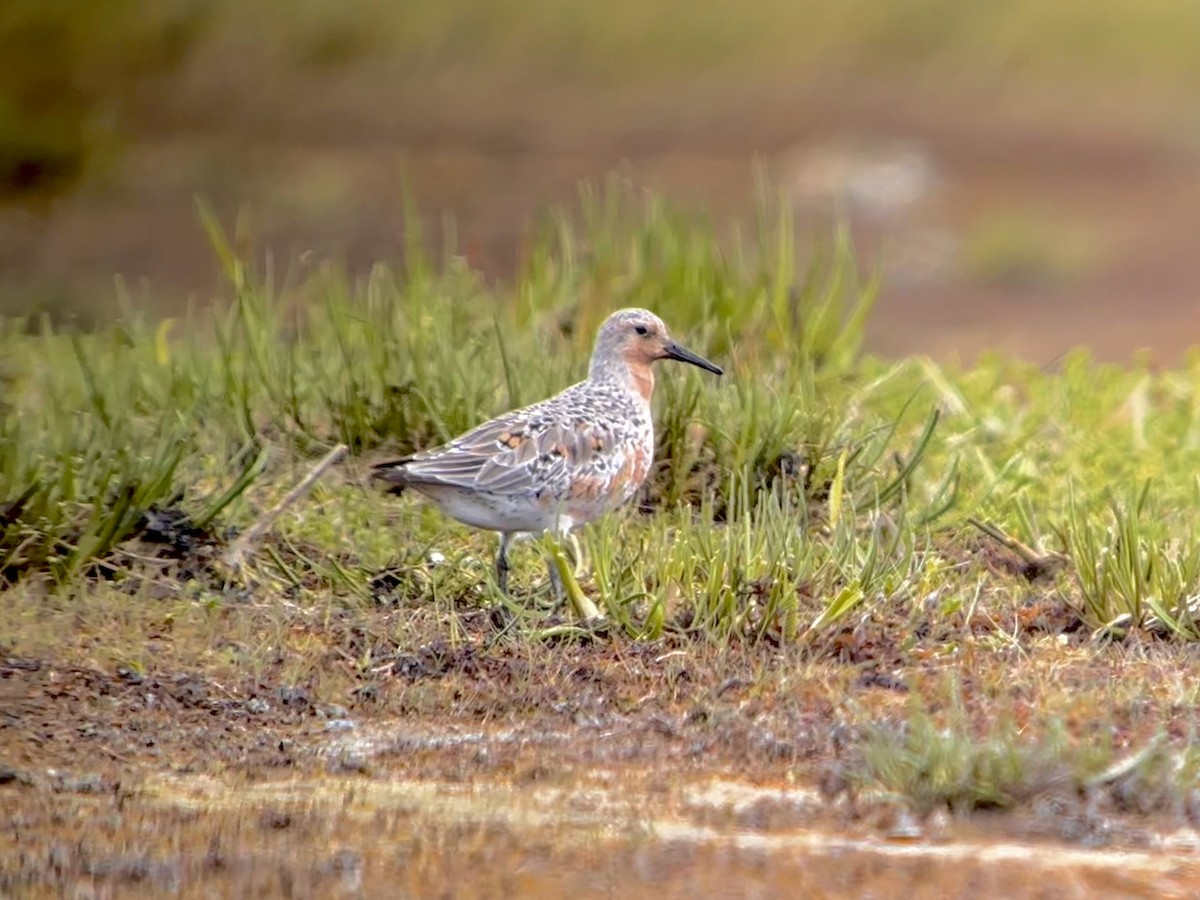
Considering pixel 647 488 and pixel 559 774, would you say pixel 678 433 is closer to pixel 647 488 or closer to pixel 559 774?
pixel 647 488

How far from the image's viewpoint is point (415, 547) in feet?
23.1

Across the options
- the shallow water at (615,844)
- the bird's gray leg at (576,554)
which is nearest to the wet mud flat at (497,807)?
the shallow water at (615,844)

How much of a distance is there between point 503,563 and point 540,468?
29cm

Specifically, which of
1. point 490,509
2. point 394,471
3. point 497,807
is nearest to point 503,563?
point 490,509

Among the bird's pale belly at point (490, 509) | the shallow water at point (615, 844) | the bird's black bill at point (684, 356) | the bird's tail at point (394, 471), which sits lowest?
the shallow water at point (615, 844)

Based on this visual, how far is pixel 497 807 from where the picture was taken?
5.16 meters

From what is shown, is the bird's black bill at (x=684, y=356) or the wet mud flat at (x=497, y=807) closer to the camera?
the wet mud flat at (x=497, y=807)

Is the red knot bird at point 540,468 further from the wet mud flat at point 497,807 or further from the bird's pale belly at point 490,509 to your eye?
the wet mud flat at point 497,807

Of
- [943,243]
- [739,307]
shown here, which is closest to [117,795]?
[739,307]

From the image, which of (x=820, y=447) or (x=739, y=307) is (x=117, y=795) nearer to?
(x=820, y=447)

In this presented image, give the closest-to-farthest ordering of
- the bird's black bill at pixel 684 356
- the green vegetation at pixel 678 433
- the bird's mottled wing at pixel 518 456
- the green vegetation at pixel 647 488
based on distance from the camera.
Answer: the green vegetation at pixel 647 488
the green vegetation at pixel 678 433
the bird's mottled wing at pixel 518 456
the bird's black bill at pixel 684 356

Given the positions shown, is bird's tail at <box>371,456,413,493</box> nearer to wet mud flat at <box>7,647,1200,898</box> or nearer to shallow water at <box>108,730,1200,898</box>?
wet mud flat at <box>7,647,1200,898</box>

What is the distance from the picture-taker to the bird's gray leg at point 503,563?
6680 millimetres

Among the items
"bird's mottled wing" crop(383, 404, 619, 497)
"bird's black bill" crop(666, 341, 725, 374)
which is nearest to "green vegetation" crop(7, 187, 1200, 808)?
"bird's black bill" crop(666, 341, 725, 374)
